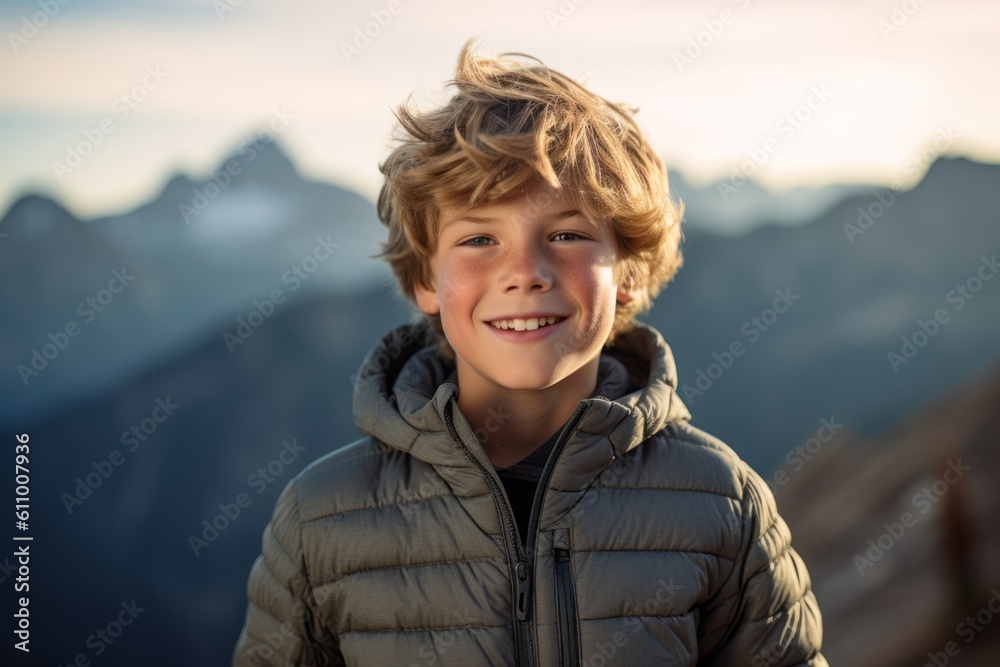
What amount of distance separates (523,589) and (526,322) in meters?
0.46

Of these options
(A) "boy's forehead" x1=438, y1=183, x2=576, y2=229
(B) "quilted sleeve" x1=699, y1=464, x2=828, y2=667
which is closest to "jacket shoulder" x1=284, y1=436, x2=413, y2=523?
(A) "boy's forehead" x1=438, y1=183, x2=576, y2=229

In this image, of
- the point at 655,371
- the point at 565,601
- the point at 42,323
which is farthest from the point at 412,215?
the point at 42,323

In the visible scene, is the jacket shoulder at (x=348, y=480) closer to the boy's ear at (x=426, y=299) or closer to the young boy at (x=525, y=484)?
the young boy at (x=525, y=484)

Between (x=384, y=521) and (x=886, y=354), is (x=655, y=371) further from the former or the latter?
(x=886, y=354)

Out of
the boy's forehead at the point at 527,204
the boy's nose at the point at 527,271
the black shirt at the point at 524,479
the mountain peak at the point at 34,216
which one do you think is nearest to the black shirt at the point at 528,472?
the black shirt at the point at 524,479

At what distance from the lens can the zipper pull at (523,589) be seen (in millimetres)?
1447

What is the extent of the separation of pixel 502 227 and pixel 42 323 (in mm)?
2224

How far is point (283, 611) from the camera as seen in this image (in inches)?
62.8

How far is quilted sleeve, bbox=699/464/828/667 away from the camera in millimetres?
1568

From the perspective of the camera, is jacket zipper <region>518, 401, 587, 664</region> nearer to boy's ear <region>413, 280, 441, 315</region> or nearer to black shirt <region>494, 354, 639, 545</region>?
black shirt <region>494, 354, 639, 545</region>

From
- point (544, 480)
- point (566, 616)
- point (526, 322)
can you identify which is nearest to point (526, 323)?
point (526, 322)

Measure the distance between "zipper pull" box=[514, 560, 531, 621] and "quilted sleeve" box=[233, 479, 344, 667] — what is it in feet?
1.34

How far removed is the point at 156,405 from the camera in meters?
3.32

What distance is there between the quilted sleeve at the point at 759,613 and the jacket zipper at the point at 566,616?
11.0 inches
